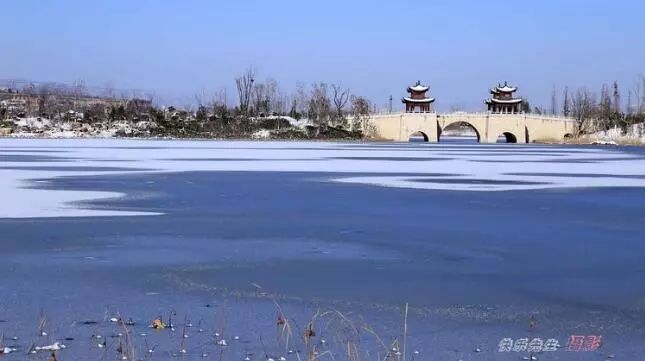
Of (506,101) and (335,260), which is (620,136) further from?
(335,260)

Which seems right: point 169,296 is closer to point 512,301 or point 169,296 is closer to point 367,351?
point 367,351

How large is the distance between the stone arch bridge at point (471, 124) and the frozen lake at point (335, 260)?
5552cm

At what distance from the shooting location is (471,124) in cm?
7550

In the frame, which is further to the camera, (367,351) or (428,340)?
(428,340)

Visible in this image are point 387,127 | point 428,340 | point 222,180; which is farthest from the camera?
point 387,127

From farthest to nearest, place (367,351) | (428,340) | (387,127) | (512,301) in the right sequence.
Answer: (387,127) → (512,301) → (428,340) → (367,351)

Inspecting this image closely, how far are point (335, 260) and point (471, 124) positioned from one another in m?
67.5

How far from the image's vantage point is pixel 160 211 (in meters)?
13.9

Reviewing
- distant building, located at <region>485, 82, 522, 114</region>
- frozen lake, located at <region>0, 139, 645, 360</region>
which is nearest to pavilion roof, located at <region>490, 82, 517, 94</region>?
distant building, located at <region>485, 82, 522, 114</region>

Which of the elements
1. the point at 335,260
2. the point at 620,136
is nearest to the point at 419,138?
the point at 620,136

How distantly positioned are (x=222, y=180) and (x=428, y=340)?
15.3 meters

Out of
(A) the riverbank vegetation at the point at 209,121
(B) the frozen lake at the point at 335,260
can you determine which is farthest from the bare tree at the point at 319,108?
(B) the frozen lake at the point at 335,260

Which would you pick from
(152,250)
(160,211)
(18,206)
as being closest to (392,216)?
(160,211)

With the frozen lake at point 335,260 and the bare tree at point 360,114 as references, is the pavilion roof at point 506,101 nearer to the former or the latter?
the bare tree at point 360,114
